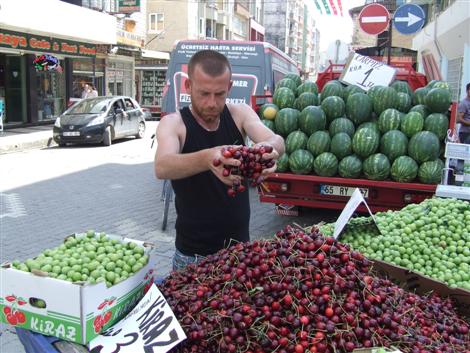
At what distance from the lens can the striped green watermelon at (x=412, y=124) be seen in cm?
663

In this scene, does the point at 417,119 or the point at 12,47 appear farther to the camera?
the point at 12,47

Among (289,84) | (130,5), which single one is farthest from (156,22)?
(289,84)

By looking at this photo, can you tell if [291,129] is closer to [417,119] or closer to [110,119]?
[417,119]

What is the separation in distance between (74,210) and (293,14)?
4585 inches

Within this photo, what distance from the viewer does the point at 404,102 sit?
7.08 metres

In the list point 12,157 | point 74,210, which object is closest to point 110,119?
point 12,157

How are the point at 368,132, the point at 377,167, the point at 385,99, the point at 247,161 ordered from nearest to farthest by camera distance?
the point at 247,161, the point at 377,167, the point at 368,132, the point at 385,99

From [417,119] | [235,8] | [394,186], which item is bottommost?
[394,186]

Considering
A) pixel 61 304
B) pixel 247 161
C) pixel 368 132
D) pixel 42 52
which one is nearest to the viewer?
pixel 61 304

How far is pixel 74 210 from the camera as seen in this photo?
28.7ft

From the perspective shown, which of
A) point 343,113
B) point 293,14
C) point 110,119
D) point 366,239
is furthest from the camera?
point 293,14

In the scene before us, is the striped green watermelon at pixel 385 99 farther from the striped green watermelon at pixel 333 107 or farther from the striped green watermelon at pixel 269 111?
the striped green watermelon at pixel 269 111

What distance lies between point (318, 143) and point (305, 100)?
35.4 inches

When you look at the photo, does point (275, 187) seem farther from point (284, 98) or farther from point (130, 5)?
point (130, 5)
